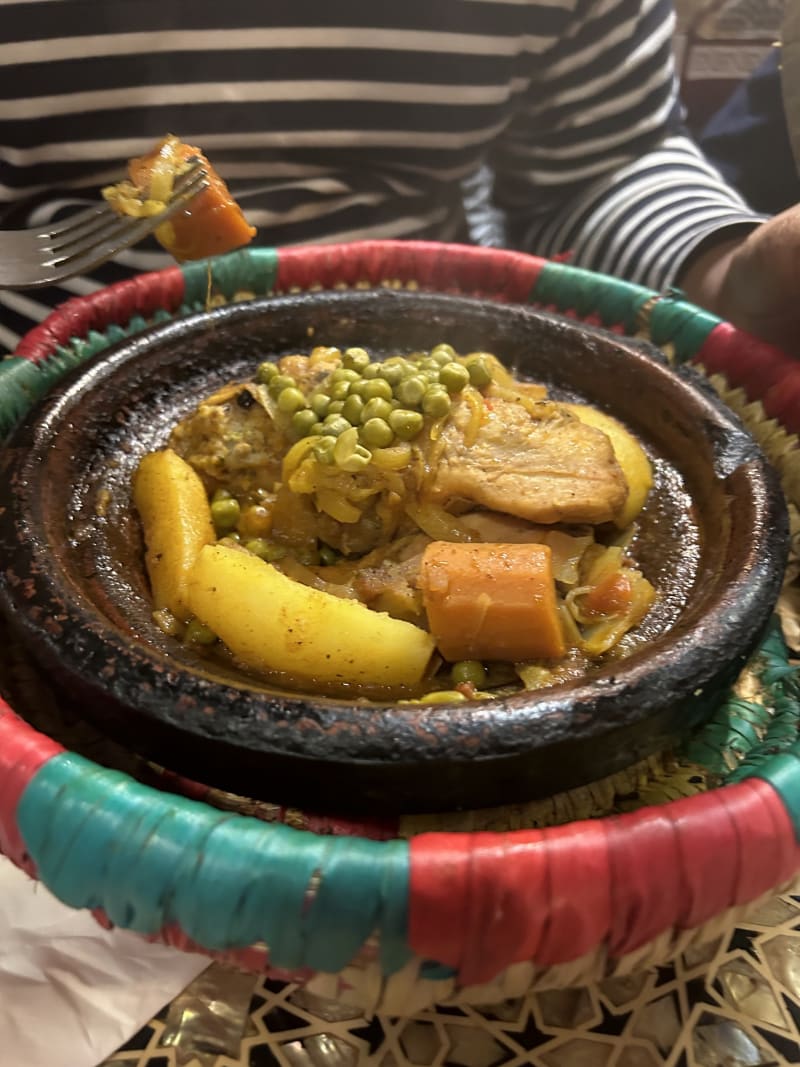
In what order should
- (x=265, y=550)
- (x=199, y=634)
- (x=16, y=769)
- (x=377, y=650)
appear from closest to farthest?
(x=16, y=769), (x=377, y=650), (x=199, y=634), (x=265, y=550)

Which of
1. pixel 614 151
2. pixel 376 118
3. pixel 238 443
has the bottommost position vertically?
pixel 238 443

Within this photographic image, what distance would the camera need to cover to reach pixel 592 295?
9.16 feet

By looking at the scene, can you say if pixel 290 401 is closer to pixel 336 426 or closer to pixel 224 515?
pixel 336 426

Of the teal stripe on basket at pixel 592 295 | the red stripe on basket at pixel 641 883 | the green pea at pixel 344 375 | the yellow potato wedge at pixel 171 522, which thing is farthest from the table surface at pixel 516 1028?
the teal stripe on basket at pixel 592 295

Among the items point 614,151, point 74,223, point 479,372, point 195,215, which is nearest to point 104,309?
point 74,223

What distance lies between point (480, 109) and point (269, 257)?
3.97 ft

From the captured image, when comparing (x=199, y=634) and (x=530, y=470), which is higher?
(x=530, y=470)

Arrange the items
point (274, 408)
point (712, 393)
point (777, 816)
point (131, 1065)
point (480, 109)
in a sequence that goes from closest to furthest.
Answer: point (777, 816), point (131, 1065), point (274, 408), point (712, 393), point (480, 109)

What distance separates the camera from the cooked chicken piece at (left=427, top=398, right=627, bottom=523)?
169cm

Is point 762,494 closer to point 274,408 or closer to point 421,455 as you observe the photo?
point 421,455

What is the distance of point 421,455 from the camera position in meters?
1.78

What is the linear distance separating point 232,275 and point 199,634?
1650 millimetres

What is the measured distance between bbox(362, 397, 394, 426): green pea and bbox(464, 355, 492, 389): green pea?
287 mm

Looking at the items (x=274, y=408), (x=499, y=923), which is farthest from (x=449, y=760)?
(x=274, y=408)
